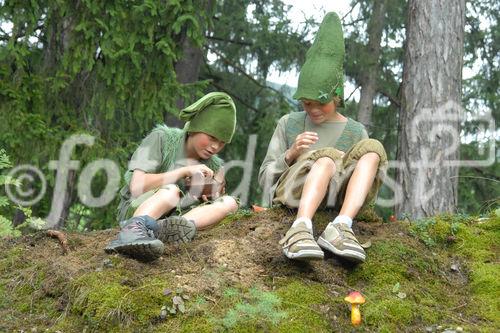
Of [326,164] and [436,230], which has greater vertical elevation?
[326,164]

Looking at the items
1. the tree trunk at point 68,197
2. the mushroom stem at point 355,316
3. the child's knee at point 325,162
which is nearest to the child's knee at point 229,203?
the child's knee at point 325,162

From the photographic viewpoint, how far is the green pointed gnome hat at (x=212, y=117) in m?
5.29

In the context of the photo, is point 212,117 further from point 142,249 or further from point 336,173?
point 142,249

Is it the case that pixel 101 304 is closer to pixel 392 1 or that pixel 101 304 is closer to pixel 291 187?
pixel 291 187

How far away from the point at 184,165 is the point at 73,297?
1676 mm

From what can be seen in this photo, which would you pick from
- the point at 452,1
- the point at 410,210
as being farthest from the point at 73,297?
the point at 452,1

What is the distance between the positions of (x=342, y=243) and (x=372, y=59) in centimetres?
874

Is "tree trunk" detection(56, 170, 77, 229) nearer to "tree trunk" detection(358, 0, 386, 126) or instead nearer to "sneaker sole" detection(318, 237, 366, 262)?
"sneaker sole" detection(318, 237, 366, 262)

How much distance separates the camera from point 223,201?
5301mm

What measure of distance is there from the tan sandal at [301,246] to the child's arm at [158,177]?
100 centimetres

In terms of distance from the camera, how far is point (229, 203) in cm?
530
